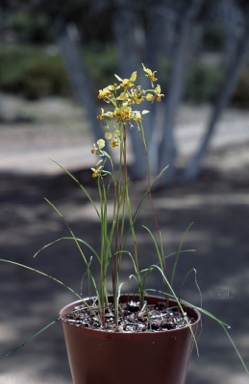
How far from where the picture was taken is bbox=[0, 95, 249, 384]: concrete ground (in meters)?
4.29

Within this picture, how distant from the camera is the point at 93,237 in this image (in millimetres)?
7301

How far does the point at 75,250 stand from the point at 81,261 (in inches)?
14.9

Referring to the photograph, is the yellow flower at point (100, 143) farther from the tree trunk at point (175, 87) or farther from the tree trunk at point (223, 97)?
the tree trunk at point (223, 97)

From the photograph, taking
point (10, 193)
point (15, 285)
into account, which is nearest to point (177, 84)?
point (10, 193)

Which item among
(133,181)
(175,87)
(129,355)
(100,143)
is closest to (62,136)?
(133,181)

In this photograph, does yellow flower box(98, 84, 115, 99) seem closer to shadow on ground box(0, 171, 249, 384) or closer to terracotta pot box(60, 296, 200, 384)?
terracotta pot box(60, 296, 200, 384)

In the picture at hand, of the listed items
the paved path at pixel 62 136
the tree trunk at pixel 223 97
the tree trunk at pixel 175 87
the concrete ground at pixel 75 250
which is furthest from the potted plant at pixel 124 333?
the paved path at pixel 62 136

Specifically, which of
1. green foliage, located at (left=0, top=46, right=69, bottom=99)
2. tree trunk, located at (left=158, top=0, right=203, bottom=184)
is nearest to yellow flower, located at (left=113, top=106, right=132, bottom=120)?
tree trunk, located at (left=158, top=0, right=203, bottom=184)

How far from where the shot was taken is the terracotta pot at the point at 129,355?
2.79 metres

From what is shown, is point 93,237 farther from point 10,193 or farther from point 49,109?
point 49,109

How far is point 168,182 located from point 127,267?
4.19 metres

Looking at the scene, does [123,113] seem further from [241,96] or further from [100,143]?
[241,96]

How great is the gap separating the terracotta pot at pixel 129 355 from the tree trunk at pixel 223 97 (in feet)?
25.4

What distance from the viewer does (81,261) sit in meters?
6.41
